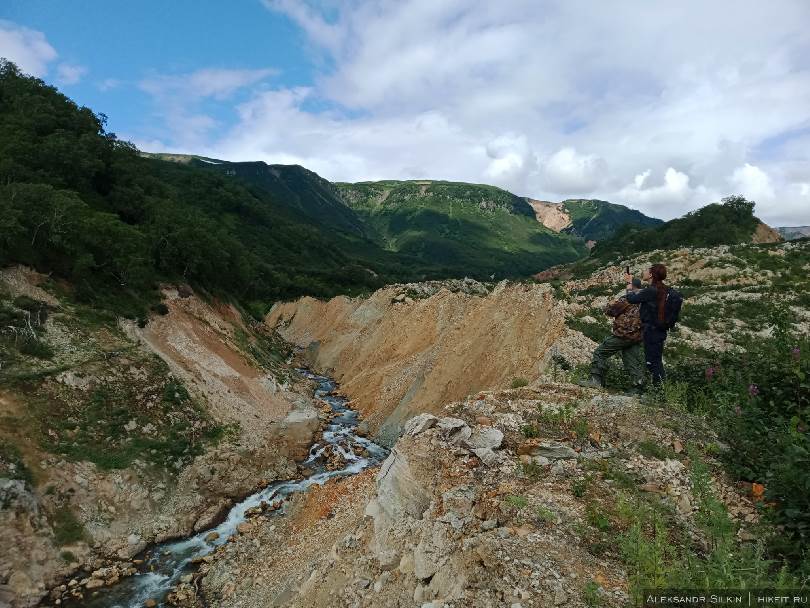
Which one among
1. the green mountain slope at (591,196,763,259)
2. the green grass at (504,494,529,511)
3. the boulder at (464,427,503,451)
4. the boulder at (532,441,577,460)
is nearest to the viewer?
the green grass at (504,494,529,511)

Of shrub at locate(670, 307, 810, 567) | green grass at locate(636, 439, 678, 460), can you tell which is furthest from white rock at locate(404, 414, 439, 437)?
shrub at locate(670, 307, 810, 567)

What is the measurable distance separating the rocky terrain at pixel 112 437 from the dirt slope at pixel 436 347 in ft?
17.3

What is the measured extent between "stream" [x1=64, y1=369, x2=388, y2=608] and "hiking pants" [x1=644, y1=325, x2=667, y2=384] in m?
13.4

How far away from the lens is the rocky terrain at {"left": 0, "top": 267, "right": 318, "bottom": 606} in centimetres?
1381

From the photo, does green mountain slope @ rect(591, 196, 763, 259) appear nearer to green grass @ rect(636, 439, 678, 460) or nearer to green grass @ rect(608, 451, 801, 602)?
green grass @ rect(636, 439, 678, 460)

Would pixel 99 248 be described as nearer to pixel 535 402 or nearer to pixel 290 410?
pixel 290 410

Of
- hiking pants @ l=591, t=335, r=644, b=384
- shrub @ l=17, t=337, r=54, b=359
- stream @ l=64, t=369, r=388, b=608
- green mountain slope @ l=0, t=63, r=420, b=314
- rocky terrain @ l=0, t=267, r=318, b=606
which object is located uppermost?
green mountain slope @ l=0, t=63, r=420, b=314

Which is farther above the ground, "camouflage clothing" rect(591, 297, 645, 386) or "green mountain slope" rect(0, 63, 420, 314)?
"green mountain slope" rect(0, 63, 420, 314)

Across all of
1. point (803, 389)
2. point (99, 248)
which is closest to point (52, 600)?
point (803, 389)

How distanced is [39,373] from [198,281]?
19.0 m

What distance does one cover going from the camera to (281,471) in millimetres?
20406

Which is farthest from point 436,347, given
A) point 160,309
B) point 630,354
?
point 630,354

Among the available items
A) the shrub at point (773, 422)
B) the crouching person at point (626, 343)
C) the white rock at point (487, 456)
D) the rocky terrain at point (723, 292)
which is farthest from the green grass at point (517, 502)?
the rocky terrain at point (723, 292)

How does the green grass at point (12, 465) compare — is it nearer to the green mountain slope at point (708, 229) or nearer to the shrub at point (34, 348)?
the shrub at point (34, 348)
